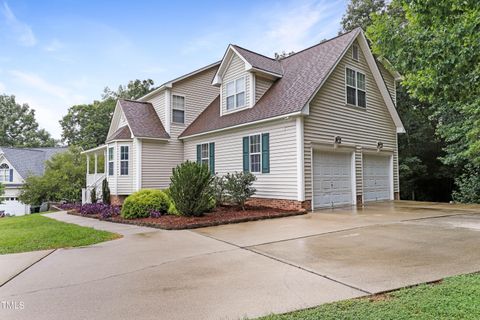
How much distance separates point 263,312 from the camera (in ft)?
10.6

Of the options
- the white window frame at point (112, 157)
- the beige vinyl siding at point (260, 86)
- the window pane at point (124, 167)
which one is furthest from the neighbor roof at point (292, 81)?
the white window frame at point (112, 157)

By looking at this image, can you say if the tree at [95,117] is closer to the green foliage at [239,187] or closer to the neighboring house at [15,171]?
the neighboring house at [15,171]

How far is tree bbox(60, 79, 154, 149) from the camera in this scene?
3494 cm

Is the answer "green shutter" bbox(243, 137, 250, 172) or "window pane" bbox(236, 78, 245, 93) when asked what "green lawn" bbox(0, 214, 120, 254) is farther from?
"window pane" bbox(236, 78, 245, 93)

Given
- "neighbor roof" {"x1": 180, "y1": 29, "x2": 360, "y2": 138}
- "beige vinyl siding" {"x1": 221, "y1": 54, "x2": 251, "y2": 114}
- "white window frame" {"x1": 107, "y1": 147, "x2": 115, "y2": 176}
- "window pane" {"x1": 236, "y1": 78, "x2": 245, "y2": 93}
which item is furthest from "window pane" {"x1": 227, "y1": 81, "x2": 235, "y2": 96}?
"white window frame" {"x1": 107, "y1": 147, "x2": 115, "y2": 176}

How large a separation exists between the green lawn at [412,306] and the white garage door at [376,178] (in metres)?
11.4

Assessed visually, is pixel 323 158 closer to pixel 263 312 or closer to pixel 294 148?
pixel 294 148

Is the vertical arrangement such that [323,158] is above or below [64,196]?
above

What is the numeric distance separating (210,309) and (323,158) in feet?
33.6

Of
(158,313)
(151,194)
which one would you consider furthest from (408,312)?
(151,194)

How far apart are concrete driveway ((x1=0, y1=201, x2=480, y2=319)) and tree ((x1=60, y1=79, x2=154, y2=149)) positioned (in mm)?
30144

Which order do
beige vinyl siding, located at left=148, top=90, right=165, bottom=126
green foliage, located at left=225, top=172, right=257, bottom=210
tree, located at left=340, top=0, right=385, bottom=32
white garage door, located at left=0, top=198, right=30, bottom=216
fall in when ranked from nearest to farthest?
green foliage, located at left=225, top=172, right=257, bottom=210, beige vinyl siding, located at left=148, top=90, right=165, bottom=126, tree, located at left=340, top=0, right=385, bottom=32, white garage door, located at left=0, top=198, right=30, bottom=216

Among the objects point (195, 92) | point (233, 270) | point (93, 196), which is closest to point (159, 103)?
point (195, 92)

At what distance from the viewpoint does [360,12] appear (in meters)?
22.0
